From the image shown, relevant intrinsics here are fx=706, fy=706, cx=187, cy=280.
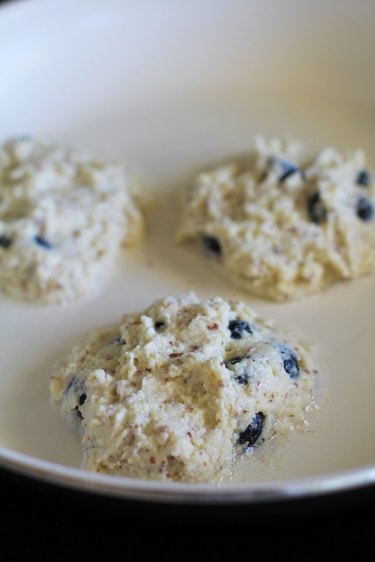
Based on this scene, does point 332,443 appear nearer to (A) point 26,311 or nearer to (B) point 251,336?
(B) point 251,336

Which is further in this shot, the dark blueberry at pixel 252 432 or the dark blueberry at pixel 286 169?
the dark blueberry at pixel 286 169

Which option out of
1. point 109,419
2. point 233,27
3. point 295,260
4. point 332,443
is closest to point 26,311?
point 109,419

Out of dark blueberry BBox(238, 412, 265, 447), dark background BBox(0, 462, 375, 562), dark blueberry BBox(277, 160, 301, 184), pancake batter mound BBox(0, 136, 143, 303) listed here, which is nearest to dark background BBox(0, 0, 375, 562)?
dark background BBox(0, 462, 375, 562)

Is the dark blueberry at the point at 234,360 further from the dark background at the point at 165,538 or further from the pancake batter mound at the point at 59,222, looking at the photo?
the pancake batter mound at the point at 59,222

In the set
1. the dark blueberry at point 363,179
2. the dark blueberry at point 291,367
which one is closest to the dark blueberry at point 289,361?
the dark blueberry at point 291,367

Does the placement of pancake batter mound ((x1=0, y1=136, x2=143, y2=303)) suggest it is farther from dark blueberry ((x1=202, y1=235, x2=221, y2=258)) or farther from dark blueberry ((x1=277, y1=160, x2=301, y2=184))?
dark blueberry ((x1=277, y1=160, x2=301, y2=184))

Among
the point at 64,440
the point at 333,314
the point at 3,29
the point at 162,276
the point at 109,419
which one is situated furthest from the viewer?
the point at 3,29

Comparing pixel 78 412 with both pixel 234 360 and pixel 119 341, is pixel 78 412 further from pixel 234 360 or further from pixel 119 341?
pixel 234 360
